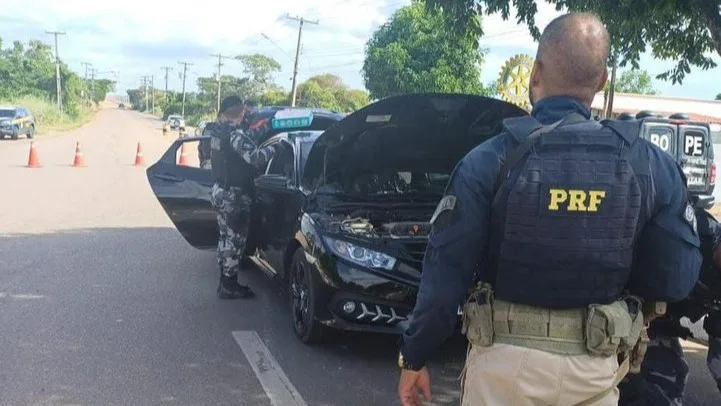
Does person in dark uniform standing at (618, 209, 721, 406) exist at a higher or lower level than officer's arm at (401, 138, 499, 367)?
lower

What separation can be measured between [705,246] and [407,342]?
1825 mm

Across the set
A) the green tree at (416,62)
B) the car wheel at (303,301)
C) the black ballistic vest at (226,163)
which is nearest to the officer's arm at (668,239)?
the car wheel at (303,301)

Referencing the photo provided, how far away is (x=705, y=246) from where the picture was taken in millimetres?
3256

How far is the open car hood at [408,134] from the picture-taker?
5.36m

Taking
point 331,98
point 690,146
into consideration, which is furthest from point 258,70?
point 690,146

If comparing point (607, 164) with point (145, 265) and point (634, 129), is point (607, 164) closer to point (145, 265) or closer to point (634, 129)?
point (634, 129)

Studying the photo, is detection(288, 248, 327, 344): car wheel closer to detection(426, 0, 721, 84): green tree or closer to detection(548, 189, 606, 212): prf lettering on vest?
detection(426, 0, 721, 84): green tree

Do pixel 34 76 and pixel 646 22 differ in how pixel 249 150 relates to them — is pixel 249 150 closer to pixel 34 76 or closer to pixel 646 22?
pixel 646 22

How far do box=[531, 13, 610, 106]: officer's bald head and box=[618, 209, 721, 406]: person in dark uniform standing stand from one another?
1.71m

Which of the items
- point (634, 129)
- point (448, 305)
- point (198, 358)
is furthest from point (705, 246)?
point (198, 358)

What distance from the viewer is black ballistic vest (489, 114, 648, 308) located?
2.01 metres

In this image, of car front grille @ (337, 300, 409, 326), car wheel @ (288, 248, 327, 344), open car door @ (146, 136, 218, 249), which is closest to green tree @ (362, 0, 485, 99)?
open car door @ (146, 136, 218, 249)

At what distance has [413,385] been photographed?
220 cm

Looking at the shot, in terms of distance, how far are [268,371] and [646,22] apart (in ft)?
14.4
